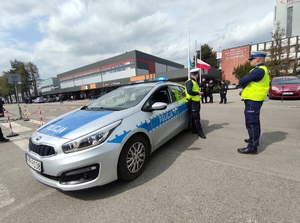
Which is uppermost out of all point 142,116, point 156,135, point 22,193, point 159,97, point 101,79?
point 101,79

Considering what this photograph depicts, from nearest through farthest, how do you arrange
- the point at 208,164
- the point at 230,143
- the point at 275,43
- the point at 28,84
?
1. the point at 208,164
2. the point at 230,143
3. the point at 275,43
4. the point at 28,84

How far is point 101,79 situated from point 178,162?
45.9 meters

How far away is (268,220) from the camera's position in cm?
176

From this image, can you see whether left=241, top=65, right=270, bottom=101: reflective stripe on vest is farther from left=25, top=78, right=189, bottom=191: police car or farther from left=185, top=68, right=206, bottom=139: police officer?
left=25, top=78, right=189, bottom=191: police car

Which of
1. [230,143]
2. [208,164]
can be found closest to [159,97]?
[208,164]

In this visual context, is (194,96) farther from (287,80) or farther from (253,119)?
(287,80)

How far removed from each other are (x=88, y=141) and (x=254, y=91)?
3.09 metres

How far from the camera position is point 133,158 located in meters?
2.65

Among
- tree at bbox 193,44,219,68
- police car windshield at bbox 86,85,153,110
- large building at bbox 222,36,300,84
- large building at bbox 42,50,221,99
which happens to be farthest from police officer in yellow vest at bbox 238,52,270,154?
large building at bbox 222,36,300,84

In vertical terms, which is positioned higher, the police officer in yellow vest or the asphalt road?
the police officer in yellow vest

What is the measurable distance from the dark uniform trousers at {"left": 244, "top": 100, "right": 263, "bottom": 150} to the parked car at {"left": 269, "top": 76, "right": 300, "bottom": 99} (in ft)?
31.3

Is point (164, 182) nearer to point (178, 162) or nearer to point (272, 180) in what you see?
point (178, 162)

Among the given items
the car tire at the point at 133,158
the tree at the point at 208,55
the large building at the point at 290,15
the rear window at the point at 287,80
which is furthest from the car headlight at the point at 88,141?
the large building at the point at 290,15

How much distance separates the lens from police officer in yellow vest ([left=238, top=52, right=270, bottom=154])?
304 cm
